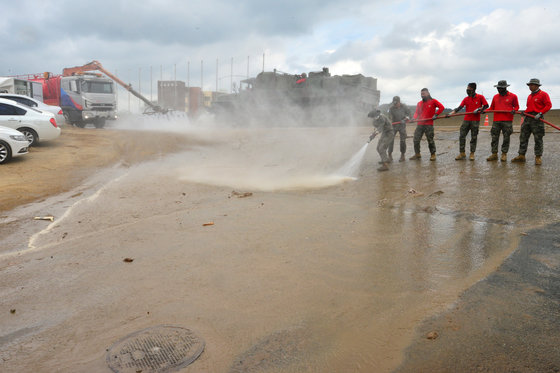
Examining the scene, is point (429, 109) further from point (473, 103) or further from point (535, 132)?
point (535, 132)

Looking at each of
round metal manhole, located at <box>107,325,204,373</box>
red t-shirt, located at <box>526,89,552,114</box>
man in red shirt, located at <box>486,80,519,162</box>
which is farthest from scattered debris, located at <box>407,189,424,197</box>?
round metal manhole, located at <box>107,325,204,373</box>

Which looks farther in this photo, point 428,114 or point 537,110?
point 428,114

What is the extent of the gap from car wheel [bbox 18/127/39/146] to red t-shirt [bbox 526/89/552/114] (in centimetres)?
1266

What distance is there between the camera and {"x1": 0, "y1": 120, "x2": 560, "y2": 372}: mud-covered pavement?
2.62m

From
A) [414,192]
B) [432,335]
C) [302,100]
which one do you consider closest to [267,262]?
[432,335]

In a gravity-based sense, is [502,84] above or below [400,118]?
above

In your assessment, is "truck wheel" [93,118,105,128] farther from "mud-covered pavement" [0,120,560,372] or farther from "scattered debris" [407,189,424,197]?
"scattered debris" [407,189,424,197]

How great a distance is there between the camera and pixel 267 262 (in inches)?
156

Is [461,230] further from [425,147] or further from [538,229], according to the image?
[425,147]

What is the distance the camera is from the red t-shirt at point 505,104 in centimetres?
781

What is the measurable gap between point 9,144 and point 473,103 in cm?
1071

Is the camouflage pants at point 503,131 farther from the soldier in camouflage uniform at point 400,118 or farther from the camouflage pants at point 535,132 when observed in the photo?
the soldier in camouflage uniform at point 400,118

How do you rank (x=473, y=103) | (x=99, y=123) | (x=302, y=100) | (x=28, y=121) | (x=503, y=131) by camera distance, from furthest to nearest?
(x=302, y=100) → (x=99, y=123) → (x=28, y=121) → (x=473, y=103) → (x=503, y=131)

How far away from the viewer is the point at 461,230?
473cm
